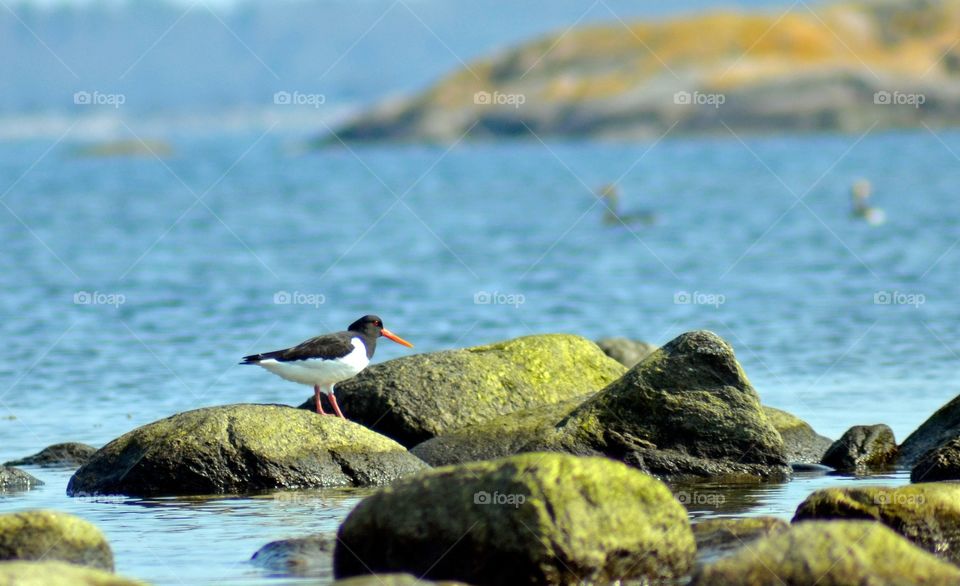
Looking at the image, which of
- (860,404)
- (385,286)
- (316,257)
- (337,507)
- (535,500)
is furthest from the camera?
(316,257)

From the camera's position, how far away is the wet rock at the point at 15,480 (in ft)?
45.8

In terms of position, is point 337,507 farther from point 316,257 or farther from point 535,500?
point 316,257

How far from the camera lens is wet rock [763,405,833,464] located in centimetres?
1502

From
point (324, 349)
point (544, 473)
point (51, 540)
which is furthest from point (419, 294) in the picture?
point (544, 473)

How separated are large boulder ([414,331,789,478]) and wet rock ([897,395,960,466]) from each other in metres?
1.34

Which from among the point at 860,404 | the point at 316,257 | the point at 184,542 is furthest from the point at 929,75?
the point at 184,542

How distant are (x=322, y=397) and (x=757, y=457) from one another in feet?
15.6

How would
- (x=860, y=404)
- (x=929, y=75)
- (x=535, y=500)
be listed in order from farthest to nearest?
(x=929, y=75) → (x=860, y=404) → (x=535, y=500)

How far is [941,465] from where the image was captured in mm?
13188

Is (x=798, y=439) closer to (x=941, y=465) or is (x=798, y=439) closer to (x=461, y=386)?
(x=941, y=465)

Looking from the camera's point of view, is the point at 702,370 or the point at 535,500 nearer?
the point at 535,500

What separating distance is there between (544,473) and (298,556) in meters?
2.01

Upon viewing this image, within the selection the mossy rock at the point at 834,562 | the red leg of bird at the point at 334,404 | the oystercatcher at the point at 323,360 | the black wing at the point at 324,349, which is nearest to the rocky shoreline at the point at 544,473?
the mossy rock at the point at 834,562

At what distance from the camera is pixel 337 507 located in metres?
12.7
